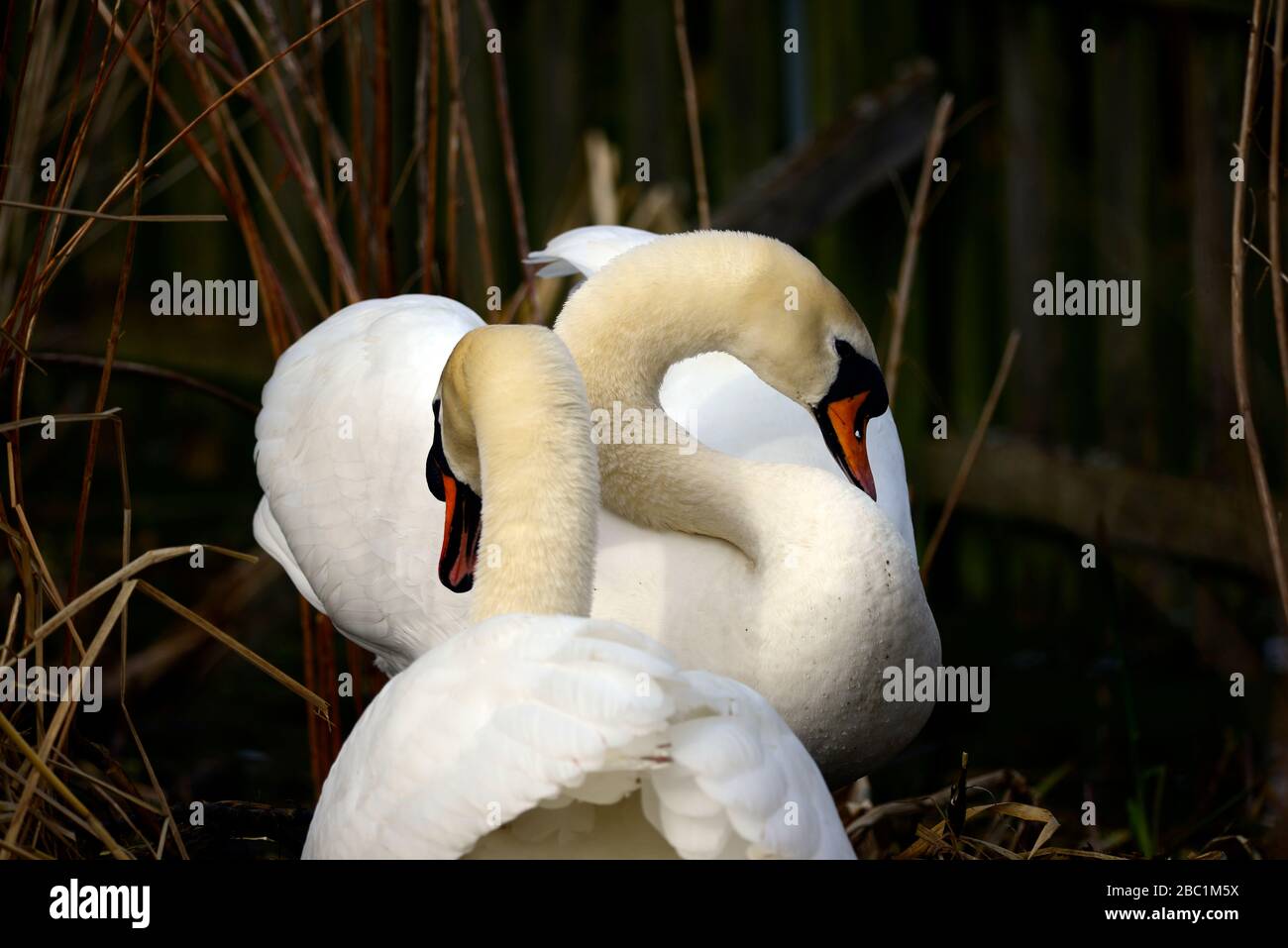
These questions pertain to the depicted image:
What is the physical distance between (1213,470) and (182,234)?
4.23 metres

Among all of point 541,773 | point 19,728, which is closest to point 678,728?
point 541,773

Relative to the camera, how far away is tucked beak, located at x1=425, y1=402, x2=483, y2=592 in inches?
121

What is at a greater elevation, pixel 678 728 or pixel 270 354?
pixel 270 354

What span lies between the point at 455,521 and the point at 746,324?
739mm

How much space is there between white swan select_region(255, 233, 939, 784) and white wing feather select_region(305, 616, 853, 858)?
61 cm

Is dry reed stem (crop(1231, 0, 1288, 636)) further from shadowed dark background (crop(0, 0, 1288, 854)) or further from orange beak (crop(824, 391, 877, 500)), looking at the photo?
shadowed dark background (crop(0, 0, 1288, 854))

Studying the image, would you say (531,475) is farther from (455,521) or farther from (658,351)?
(658,351)

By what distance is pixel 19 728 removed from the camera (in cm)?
312

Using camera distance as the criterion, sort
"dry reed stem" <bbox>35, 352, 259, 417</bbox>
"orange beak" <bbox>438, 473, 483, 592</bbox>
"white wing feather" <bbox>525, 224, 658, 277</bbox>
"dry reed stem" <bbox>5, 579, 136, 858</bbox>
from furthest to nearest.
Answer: "white wing feather" <bbox>525, 224, 658, 277</bbox>
"dry reed stem" <bbox>35, 352, 259, 417</bbox>
"orange beak" <bbox>438, 473, 483, 592</bbox>
"dry reed stem" <bbox>5, 579, 136, 858</bbox>

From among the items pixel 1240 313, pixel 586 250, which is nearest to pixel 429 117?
pixel 586 250

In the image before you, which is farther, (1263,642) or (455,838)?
(1263,642)

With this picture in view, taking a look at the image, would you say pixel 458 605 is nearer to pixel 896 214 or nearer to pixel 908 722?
pixel 908 722

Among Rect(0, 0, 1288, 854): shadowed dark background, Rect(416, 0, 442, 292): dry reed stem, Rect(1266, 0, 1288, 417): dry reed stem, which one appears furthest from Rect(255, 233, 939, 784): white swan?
Rect(0, 0, 1288, 854): shadowed dark background
